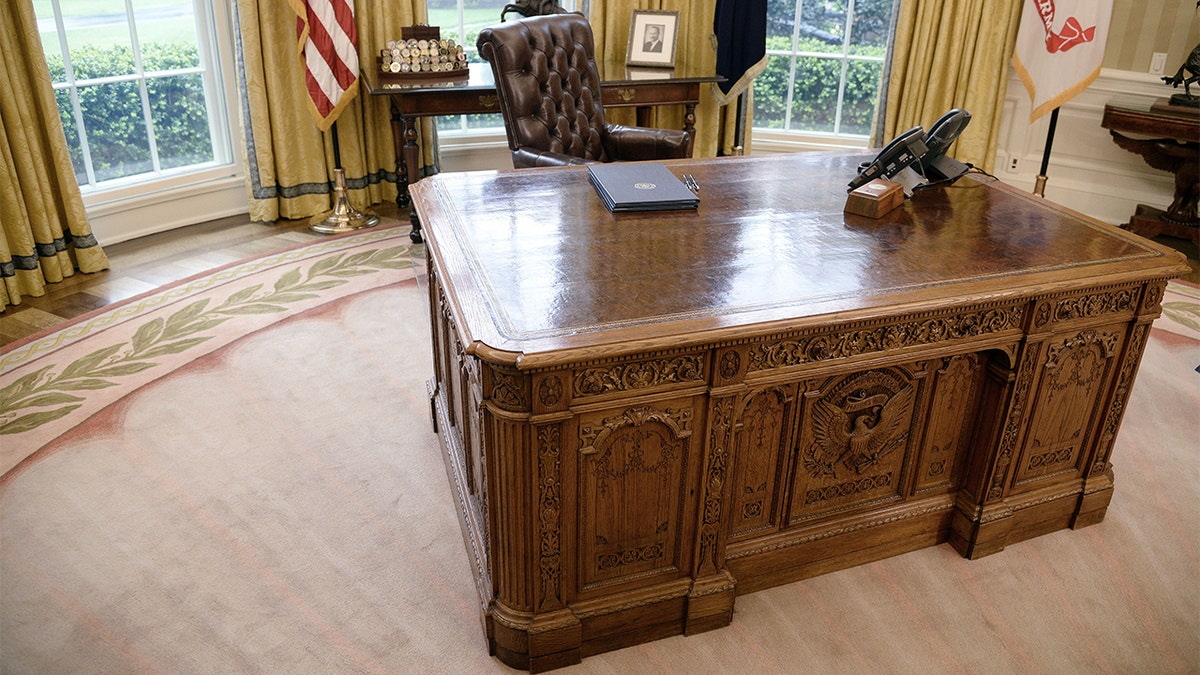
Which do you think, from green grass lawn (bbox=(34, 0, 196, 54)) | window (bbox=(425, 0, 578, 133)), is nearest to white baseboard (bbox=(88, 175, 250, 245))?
green grass lawn (bbox=(34, 0, 196, 54))

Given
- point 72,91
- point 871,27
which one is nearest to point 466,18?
point 72,91

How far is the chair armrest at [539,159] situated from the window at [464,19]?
5.34 ft

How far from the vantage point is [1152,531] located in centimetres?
249

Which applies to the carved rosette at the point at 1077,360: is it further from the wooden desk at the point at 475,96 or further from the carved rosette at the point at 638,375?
the wooden desk at the point at 475,96

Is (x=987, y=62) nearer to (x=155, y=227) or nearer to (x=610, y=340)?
(x=610, y=340)

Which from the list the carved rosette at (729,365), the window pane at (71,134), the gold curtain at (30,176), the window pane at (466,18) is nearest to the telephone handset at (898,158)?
the carved rosette at (729,365)

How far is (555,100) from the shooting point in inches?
146

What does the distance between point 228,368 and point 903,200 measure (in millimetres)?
2395

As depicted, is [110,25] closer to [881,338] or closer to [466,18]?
[466,18]

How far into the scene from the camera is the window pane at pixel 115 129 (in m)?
4.13

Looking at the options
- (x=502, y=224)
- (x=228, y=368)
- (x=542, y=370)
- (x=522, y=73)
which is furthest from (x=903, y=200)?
(x=228, y=368)

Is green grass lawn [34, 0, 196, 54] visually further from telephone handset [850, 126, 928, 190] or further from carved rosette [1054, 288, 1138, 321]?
carved rosette [1054, 288, 1138, 321]

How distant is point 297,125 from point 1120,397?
12.8 feet

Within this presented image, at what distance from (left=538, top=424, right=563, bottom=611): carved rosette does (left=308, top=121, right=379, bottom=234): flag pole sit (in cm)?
306
